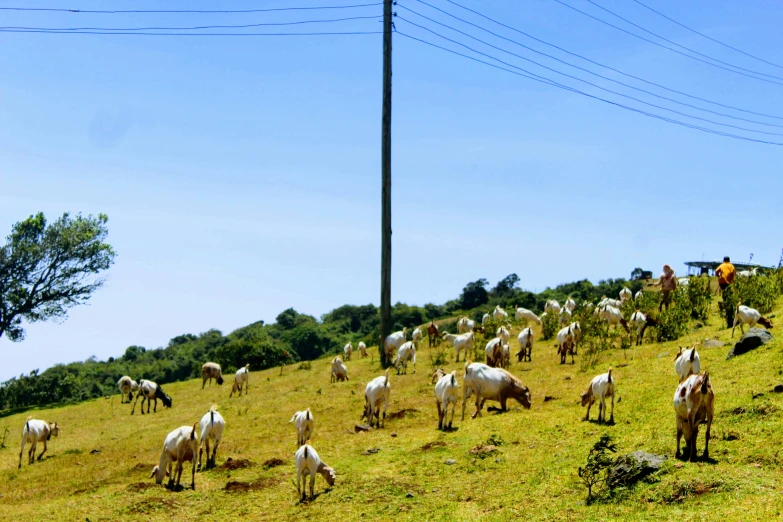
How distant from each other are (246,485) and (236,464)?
81.5 inches

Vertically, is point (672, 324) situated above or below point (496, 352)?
above

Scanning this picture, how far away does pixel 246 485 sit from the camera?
16.4 m

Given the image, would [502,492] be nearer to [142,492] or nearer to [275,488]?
[275,488]

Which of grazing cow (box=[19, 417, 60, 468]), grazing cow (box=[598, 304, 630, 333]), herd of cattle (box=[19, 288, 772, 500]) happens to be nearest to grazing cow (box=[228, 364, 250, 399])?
herd of cattle (box=[19, 288, 772, 500])

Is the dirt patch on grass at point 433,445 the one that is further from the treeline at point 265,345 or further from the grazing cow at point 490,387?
the treeline at point 265,345

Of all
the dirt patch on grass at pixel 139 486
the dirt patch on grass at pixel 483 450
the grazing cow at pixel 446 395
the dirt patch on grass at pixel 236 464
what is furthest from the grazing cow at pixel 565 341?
the dirt patch on grass at pixel 139 486

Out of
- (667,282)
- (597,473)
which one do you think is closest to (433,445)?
(597,473)

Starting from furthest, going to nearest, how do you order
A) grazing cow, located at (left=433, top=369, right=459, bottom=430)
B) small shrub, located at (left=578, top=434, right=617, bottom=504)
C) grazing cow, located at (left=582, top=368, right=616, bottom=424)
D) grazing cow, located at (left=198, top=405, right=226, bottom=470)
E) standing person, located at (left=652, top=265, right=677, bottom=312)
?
1. standing person, located at (left=652, top=265, right=677, bottom=312)
2. grazing cow, located at (left=433, top=369, right=459, bottom=430)
3. grazing cow, located at (left=198, top=405, right=226, bottom=470)
4. grazing cow, located at (left=582, top=368, right=616, bottom=424)
5. small shrub, located at (left=578, top=434, right=617, bottom=504)

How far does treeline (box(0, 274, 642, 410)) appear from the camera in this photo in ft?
163

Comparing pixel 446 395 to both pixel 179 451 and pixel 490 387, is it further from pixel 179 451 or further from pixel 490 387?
pixel 179 451

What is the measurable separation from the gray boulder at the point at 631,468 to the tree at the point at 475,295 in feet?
241

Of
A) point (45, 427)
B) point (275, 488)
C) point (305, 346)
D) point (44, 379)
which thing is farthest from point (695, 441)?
point (305, 346)

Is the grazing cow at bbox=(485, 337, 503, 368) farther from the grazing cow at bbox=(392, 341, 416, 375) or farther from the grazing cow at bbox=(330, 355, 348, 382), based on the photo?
the grazing cow at bbox=(330, 355, 348, 382)

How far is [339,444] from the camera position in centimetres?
1973
